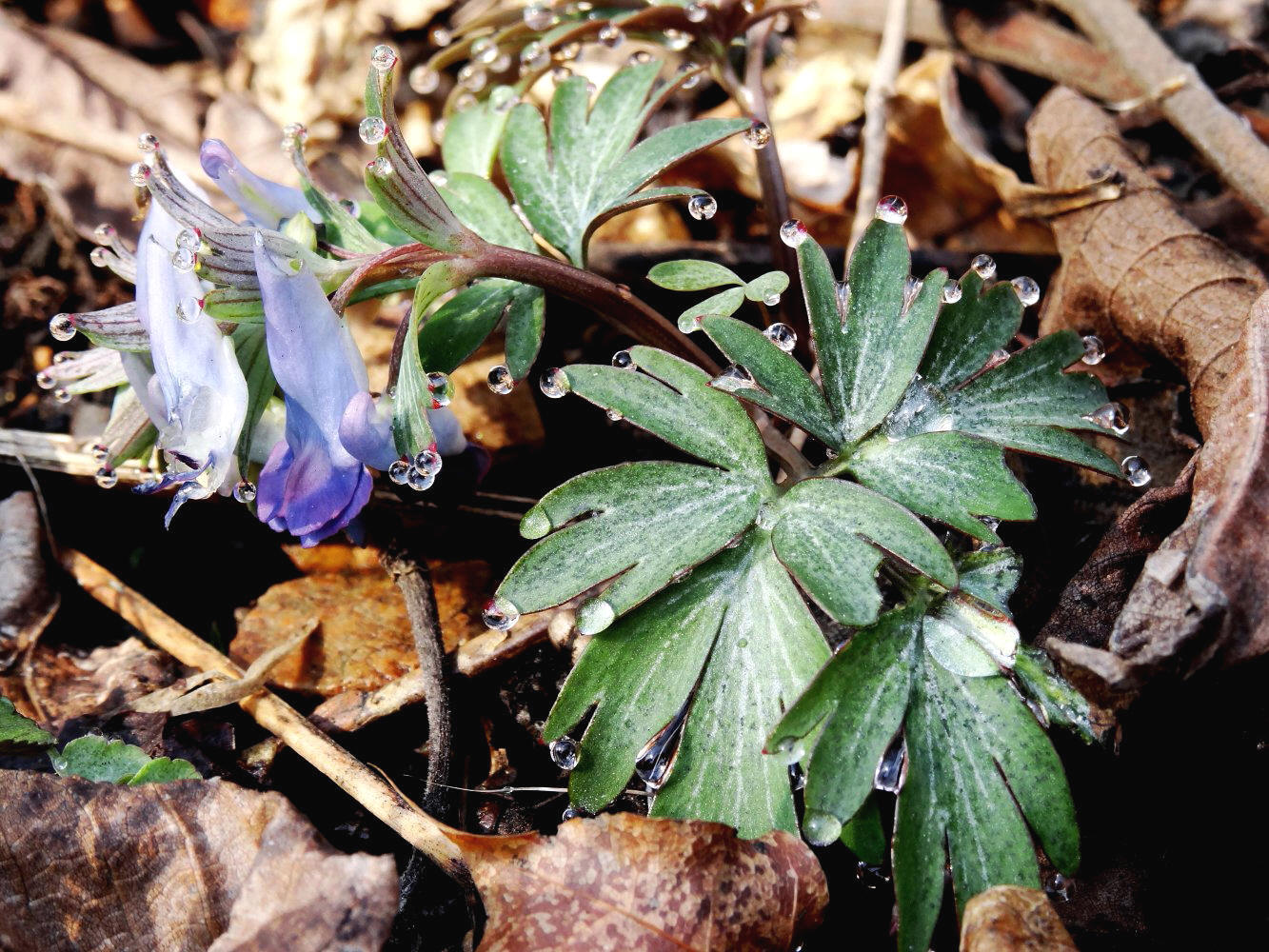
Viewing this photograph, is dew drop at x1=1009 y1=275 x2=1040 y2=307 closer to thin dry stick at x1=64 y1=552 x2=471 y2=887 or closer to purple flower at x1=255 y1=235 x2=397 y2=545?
purple flower at x1=255 y1=235 x2=397 y2=545

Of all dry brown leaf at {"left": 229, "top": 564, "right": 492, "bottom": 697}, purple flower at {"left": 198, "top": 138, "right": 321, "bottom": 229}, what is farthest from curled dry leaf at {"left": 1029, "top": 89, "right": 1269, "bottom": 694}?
purple flower at {"left": 198, "top": 138, "right": 321, "bottom": 229}

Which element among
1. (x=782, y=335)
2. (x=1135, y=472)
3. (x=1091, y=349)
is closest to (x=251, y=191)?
(x=782, y=335)

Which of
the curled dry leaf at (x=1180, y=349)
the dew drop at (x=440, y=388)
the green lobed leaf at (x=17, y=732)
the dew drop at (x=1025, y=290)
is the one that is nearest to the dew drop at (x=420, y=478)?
the dew drop at (x=440, y=388)

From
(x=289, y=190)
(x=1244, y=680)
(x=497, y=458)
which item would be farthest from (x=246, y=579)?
(x=1244, y=680)

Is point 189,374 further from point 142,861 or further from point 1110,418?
point 1110,418

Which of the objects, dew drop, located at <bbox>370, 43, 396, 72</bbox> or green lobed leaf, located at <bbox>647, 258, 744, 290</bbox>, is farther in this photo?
green lobed leaf, located at <bbox>647, 258, 744, 290</bbox>

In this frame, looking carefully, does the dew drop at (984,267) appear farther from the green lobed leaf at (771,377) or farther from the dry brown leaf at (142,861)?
the dry brown leaf at (142,861)

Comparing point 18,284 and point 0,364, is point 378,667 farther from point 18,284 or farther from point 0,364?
point 18,284
